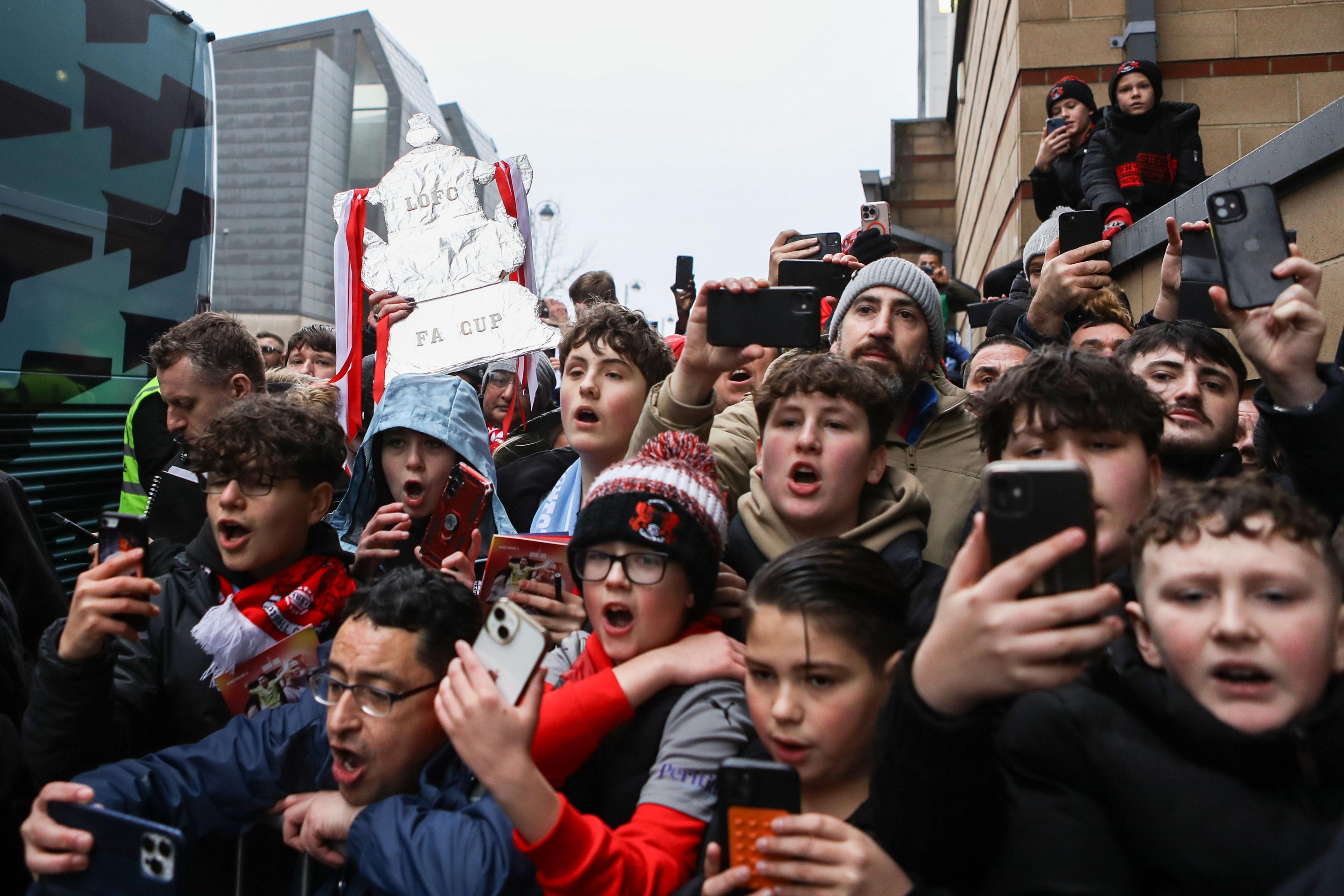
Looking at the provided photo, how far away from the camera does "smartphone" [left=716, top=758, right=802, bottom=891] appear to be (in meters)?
1.54

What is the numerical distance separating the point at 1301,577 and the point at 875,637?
0.73 meters

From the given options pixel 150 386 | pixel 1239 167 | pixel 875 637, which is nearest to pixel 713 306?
pixel 875 637

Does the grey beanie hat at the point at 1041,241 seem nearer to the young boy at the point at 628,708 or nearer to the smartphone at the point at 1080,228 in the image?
the smartphone at the point at 1080,228

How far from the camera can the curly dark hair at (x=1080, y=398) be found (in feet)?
7.11

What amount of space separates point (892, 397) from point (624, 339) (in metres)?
0.93

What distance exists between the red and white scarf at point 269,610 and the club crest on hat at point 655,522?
104 centimetres

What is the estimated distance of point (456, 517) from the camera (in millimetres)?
2992

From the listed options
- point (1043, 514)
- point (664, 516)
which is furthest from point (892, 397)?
point (1043, 514)

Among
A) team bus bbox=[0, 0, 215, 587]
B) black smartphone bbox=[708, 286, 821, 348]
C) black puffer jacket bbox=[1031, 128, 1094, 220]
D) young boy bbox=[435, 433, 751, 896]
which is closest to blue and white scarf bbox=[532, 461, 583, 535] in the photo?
young boy bbox=[435, 433, 751, 896]

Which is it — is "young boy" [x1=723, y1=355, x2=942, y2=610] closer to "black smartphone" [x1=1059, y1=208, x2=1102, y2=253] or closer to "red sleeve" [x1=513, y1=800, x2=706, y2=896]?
"red sleeve" [x1=513, y1=800, x2=706, y2=896]

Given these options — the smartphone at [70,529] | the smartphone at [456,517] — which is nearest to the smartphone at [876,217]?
the smartphone at [456,517]

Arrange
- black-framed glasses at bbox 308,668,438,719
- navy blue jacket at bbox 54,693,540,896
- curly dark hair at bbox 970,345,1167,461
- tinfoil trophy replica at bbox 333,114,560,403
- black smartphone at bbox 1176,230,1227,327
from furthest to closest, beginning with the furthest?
tinfoil trophy replica at bbox 333,114,560,403 → black smartphone at bbox 1176,230,1227,327 → black-framed glasses at bbox 308,668,438,719 → curly dark hair at bbox 970,345,1167,461 → navy blue jacket at bbox 54,693,540,896

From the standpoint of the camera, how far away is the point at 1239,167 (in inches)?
164

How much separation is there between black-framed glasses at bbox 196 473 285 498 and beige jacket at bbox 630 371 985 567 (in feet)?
3.48
